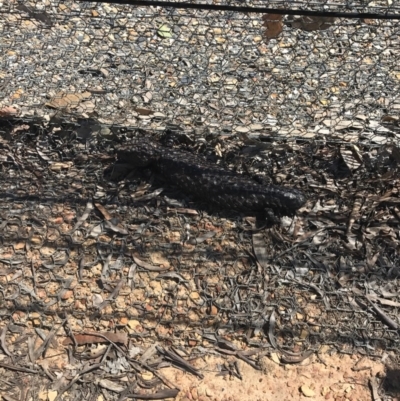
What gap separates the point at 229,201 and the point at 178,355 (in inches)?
44.6

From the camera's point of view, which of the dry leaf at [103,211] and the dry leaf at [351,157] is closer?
the dry leaf at [103,211]

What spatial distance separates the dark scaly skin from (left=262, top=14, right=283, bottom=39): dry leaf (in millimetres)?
1238

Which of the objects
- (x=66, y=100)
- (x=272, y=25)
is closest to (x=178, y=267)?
(x=66, y=100)

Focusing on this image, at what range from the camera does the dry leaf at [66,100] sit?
412 centimetres

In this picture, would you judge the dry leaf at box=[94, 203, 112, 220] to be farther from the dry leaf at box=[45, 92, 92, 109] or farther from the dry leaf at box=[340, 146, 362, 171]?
the dry leaf at box=[340, 146, 362, 171]

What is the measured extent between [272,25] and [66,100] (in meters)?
1.79

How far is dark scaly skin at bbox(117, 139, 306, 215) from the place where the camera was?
3578 millimetres

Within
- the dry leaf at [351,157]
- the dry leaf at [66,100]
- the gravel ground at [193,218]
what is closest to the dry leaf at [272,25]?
the gravel ground at [193,218]

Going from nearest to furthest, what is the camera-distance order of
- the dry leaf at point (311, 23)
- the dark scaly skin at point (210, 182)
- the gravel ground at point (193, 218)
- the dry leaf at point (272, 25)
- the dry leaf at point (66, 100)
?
the gravel ground at point (193, 218)
the dark scaly skin at point (210, 182)
the dry leaf at point (311, 23)
the dry leaf at point (272, 25)
the dry leaf at point (66, 100)

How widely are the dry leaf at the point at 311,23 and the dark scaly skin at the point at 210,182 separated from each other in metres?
1.24

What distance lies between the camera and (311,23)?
13.1ft

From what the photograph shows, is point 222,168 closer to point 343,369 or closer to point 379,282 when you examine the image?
point 379,282

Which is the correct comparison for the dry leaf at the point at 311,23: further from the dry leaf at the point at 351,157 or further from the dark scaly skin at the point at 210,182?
the dark scaly skin at the point at 210,182

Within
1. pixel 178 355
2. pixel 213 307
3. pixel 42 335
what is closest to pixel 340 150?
pixel 213 307
